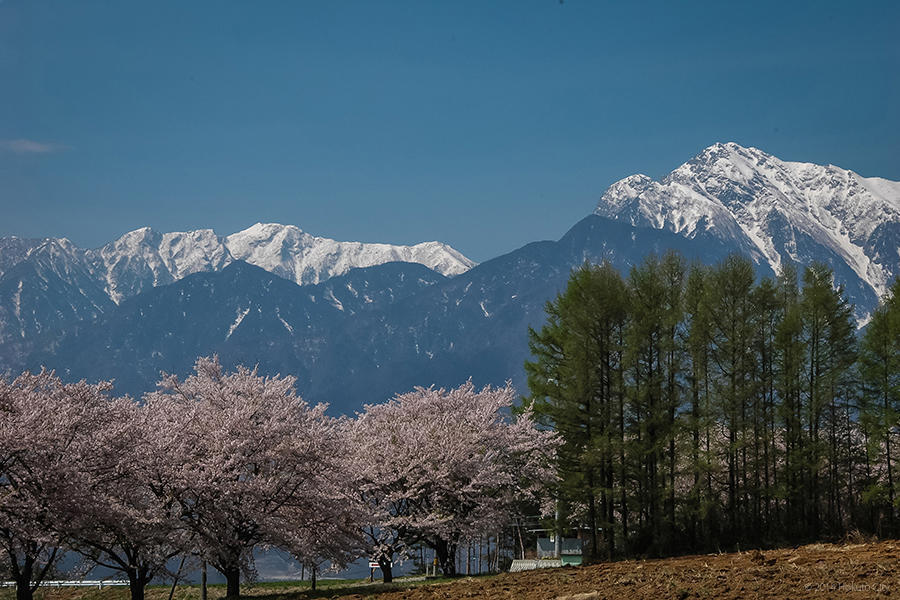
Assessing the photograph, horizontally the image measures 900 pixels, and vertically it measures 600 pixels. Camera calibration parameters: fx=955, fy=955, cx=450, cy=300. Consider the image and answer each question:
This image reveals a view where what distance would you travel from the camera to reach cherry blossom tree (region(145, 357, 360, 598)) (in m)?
30.2

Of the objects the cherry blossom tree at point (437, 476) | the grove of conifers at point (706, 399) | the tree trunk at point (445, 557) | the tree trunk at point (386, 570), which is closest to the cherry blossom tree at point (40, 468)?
the cherry blossom tree at point (437, 476)

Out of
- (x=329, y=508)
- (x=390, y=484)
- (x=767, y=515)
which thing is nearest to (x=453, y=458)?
(x=390, y=484)

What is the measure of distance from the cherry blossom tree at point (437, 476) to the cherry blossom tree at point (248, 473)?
5629mm

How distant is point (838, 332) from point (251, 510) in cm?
2853

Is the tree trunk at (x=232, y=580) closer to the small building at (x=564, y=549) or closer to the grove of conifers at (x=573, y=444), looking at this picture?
the grove of conifers at (x=573, y=444)

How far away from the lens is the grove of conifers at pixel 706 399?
40312mm

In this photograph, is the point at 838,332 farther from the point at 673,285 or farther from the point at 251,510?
the point at 251,510

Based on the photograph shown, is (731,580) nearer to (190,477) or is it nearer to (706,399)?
(190,477)

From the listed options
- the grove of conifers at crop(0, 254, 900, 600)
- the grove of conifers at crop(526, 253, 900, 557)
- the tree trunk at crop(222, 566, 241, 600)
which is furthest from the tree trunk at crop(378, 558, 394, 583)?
the tree trunk at crop(222, 566, 241, 600)

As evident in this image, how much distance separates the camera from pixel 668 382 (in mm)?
41500

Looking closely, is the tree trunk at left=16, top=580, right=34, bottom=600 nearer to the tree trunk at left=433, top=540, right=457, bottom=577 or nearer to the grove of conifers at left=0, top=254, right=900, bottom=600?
the grove of conifers at left=0, top=254, right=900, bottom=600

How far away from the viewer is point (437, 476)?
43.8 metres

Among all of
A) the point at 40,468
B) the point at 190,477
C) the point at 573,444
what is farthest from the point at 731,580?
the point at 573,444

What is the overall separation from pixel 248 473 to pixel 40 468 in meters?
7.54
